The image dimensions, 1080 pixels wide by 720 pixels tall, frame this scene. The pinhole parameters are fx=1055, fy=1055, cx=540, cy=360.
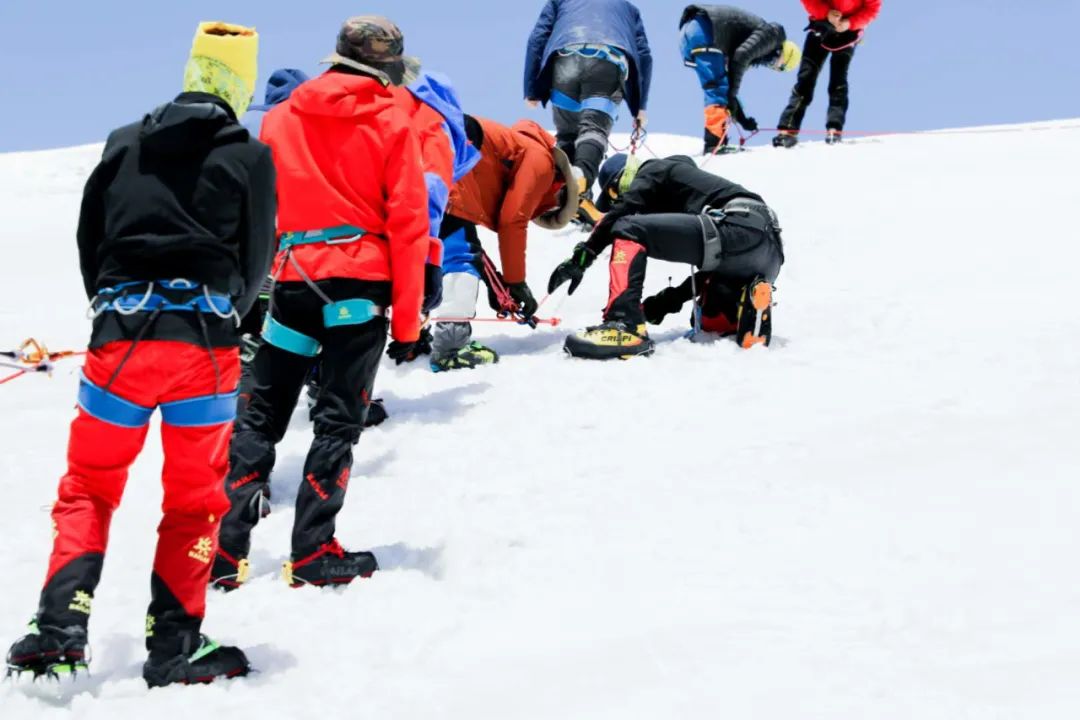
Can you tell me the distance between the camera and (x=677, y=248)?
5.44 metres

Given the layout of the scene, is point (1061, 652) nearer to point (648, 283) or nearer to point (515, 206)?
point (515, 206)

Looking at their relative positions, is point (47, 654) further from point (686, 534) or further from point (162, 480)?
point (686, 534)

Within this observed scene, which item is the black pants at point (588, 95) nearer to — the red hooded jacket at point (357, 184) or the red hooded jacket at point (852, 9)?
the red hooded jacket at point (852, 9)

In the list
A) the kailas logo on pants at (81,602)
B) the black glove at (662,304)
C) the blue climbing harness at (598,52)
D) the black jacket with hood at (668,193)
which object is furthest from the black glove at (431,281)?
the blue climbing harness at (598,52)

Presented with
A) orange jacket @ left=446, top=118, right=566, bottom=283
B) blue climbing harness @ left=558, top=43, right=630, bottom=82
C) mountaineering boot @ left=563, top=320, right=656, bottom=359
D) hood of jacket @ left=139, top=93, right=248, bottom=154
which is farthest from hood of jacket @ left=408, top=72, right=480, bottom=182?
blue climbing harness @ left=558, top=43, right=630, bottom=82

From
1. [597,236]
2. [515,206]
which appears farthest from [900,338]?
[515,206]

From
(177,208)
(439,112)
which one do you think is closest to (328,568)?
(177,208)

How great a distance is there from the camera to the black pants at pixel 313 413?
301 centimetres

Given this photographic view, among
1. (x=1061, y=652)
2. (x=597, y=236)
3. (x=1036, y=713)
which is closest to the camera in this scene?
(x=1036, y=713)

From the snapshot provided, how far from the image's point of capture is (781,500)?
125 inches

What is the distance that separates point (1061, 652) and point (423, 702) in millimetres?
1309

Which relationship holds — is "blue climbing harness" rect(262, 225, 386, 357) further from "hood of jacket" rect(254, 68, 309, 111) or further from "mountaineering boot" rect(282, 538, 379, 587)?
"hood of jacket" rect(254, 68, 309, 111)

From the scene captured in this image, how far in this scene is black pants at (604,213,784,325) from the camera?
538cm

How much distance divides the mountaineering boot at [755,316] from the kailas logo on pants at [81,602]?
3.64 meters
